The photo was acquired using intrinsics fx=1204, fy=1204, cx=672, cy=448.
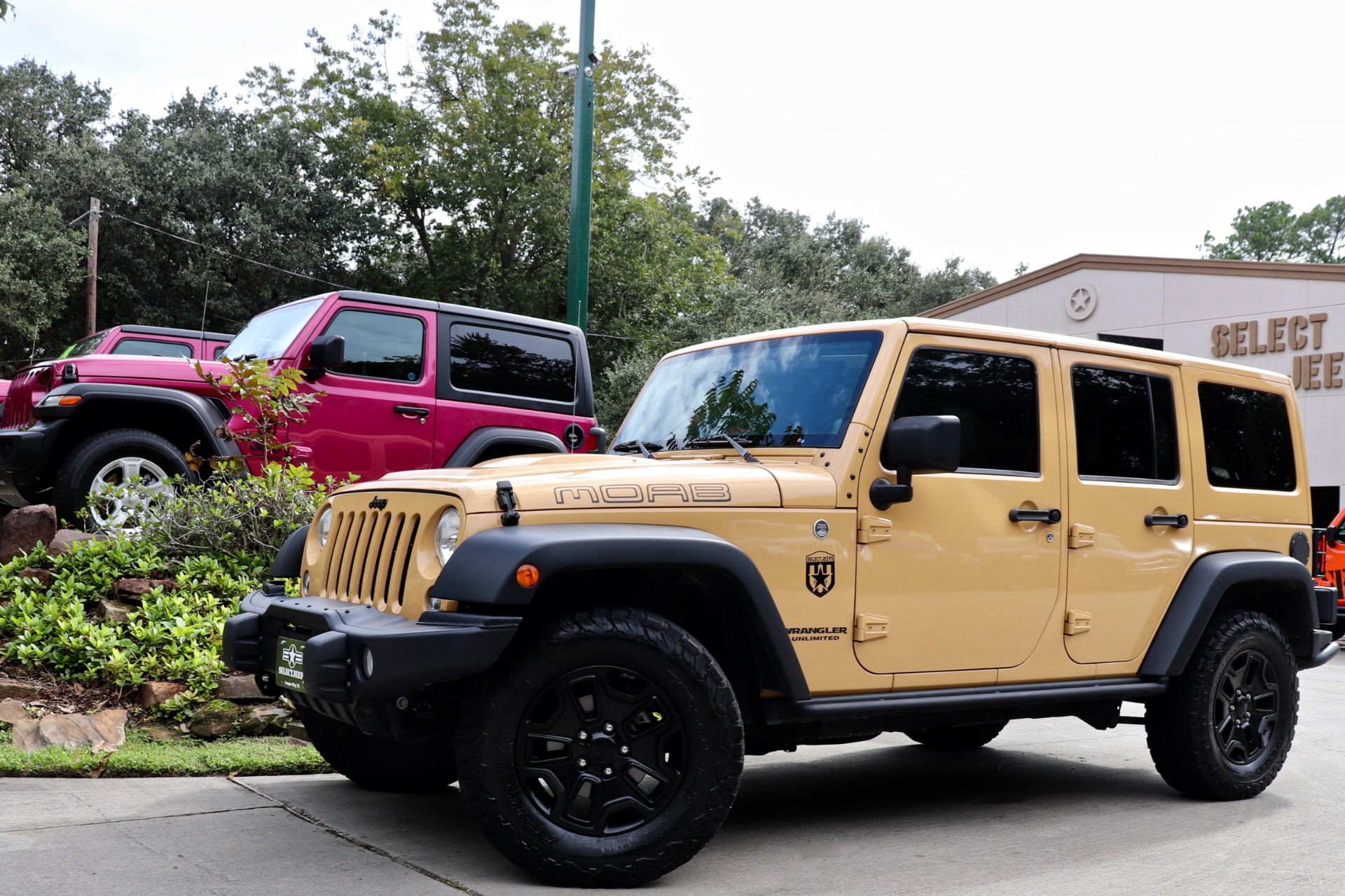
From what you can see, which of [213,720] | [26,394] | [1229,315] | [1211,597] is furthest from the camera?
[1229,315]

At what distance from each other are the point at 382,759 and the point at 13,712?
2060 millimetres

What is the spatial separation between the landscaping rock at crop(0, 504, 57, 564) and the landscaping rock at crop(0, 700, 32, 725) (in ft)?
5.97

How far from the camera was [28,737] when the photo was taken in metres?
5.69

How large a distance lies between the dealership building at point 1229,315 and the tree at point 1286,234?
4999 cm

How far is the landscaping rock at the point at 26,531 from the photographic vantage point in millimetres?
7551

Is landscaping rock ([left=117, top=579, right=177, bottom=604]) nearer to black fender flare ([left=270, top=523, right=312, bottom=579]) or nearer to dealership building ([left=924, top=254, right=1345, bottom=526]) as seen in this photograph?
black fender flare ([left=270, top=523, right=312, bottom=579])

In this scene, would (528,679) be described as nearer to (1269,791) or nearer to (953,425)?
(953,425)

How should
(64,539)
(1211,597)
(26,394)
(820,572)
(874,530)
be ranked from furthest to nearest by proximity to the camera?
(26,394) → (64,539) → (1211,597) → (874,530) → (820,572)

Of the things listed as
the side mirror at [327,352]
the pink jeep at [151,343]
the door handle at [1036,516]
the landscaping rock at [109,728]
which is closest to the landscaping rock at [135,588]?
the landscaping rock at [109,728]

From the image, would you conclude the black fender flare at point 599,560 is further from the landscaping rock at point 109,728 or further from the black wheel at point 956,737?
the black wheel at point 956,737

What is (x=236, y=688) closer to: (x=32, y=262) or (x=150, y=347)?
(x=150, y=347)

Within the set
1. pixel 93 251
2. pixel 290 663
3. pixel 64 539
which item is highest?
pixel 93 251

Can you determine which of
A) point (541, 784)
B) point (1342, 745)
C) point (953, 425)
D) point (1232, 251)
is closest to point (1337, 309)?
point (1342, 745)

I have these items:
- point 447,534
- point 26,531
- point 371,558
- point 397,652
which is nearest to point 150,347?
point 26,531
